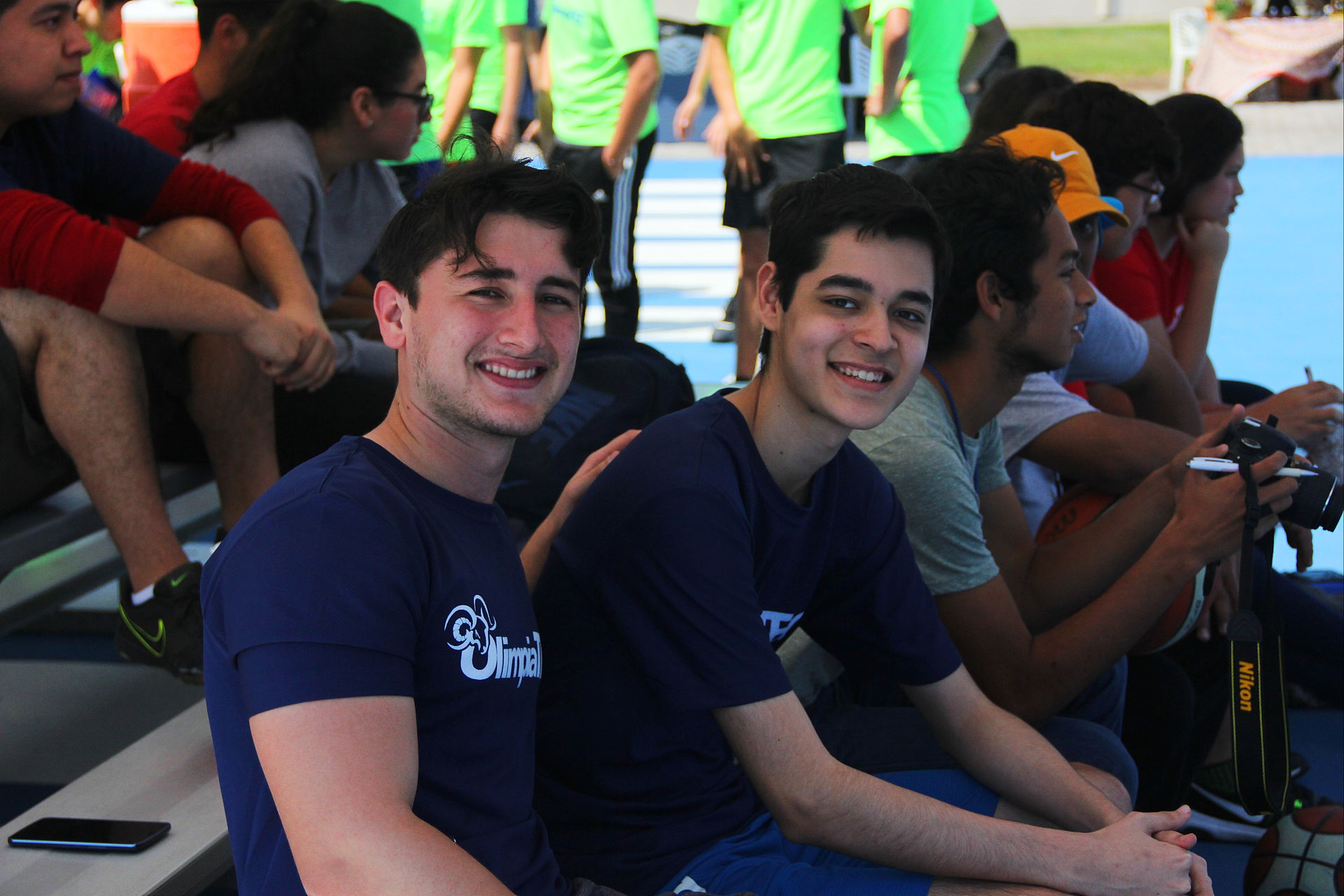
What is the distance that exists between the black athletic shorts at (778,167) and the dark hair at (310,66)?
2598 millimetres

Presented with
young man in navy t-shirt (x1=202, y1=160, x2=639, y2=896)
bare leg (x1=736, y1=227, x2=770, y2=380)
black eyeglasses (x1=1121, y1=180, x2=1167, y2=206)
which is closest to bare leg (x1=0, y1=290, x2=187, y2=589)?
young man in navy t-shirt (x1=202, y1=160, x2=639, y2=896)

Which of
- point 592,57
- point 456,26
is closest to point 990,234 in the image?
point 592,57

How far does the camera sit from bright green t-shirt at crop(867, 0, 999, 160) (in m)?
5.51

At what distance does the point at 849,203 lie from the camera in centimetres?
180

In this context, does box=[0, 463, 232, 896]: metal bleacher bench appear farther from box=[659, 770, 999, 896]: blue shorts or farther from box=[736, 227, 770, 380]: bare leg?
box=[736, 227, 770, 380]: bare leg

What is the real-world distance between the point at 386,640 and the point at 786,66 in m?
4.66

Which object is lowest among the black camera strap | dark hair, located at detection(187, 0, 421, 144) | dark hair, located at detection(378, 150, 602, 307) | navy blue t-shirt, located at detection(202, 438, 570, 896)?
the black camera strap

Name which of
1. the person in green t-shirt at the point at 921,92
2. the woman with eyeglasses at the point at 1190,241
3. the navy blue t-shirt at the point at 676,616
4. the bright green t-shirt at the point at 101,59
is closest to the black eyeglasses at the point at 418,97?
the navy blue t-shirt at the point at 676,616

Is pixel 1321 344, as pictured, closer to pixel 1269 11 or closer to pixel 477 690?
pixel 477 690

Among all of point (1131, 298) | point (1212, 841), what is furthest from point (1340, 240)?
point (1212, 841)

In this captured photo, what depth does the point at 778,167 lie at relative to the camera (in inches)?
217

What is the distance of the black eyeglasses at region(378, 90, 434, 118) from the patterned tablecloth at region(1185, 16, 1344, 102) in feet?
45.5

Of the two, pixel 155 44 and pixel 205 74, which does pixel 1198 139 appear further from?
pixel 155 44

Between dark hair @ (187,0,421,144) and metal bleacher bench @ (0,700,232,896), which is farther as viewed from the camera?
dark hair @ (187,0,421,144)
